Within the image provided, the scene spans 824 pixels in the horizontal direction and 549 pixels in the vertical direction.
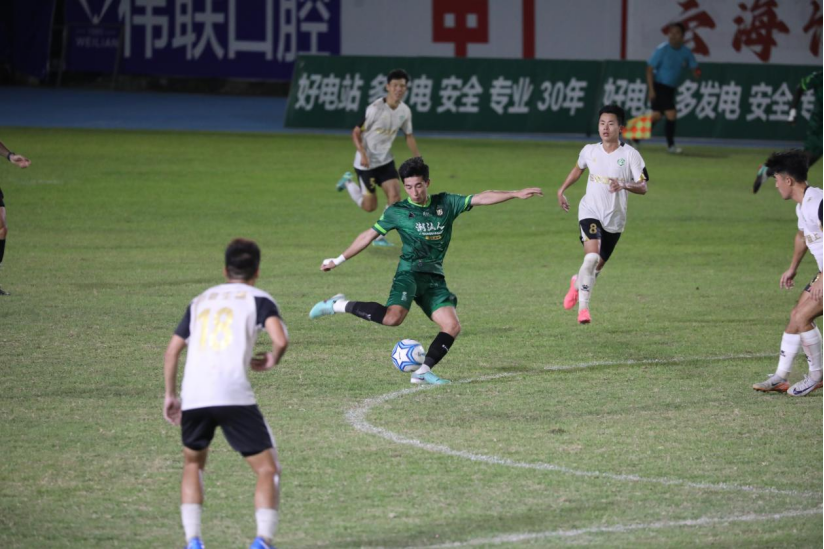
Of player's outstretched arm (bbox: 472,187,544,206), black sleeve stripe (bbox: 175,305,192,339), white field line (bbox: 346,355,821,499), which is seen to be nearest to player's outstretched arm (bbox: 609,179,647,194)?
player's outstretched arm (bbox: 472,187,544,206)

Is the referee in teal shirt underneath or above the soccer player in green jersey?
above

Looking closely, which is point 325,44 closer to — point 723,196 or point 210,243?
point 723,196

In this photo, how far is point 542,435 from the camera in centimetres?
827

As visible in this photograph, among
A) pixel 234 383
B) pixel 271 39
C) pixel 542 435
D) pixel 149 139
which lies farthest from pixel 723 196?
pixel 271 39

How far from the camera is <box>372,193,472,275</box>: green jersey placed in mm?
10062

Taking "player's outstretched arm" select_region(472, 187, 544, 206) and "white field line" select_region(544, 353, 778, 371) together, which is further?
"white field line" select_region(544, 353, 778, 371)

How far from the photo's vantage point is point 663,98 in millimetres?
26625

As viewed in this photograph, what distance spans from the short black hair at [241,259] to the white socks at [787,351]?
479cm

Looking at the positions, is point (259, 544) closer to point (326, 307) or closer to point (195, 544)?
point (195, 544)

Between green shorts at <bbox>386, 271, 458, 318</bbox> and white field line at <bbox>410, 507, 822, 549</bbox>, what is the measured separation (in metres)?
→ 3.81

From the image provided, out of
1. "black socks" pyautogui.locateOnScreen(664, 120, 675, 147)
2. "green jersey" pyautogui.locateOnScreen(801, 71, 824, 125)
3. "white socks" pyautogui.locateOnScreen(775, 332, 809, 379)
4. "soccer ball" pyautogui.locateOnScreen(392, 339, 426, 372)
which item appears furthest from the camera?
"black socks" pyautogui.locateOnScreen(664, 120, 675, 147)

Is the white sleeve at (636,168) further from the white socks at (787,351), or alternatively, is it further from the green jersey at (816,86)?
the green jersey at (816,86)

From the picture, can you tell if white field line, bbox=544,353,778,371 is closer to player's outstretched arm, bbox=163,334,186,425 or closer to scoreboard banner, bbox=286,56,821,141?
player's outstretched arm, bbox=163,334,186,425

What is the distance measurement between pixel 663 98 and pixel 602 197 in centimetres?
1514
